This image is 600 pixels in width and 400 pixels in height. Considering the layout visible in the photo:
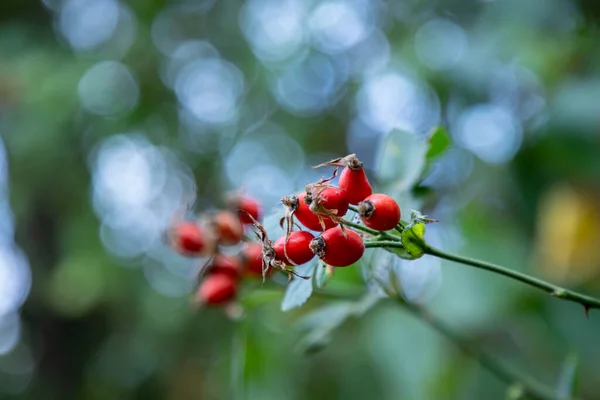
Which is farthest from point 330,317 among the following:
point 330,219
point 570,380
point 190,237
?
point 330,219

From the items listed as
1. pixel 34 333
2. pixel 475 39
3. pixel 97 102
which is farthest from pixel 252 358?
pixel 34 333

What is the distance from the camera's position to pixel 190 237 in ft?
3.46

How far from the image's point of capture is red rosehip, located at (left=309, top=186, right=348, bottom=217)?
2.04 feet

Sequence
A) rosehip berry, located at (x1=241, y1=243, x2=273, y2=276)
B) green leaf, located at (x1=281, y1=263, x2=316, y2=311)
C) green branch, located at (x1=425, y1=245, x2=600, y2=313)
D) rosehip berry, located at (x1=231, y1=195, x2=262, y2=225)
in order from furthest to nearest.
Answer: rosehip berry, located at (x1=241, y1=243, x2=273, y2=276), rosehip berry, located at (x1=231, y1=195, x2=262, y2=225), green leaf, located at (x1=281, y1=263, x2=316, y2=311), green branch, located at (x1=425, y1=245, x2=600, y2=313)

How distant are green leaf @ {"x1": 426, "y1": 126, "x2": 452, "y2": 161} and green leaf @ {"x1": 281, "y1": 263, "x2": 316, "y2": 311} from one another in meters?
0.32

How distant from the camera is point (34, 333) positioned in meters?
4.33

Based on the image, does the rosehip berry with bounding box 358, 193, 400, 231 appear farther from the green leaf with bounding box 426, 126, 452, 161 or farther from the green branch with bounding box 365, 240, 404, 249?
the green leaf with bounding box 426, 126, 452, 161

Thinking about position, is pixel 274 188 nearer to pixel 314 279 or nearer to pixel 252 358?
pixel 252 358

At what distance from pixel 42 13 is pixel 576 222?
2.87 metres

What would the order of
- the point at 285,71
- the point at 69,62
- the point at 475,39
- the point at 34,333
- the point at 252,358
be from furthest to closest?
the point at 34,333
the point at 285,71
the point at 69,62
the point at 475,39
the point at 252,358

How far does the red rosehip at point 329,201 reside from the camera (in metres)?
0.62

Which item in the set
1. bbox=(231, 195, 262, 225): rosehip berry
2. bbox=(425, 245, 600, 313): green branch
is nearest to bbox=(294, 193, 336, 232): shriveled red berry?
bbox=(425, 245, 600, 313): green branch

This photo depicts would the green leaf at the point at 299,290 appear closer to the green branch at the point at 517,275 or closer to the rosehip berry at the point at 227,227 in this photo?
the green branch at the point at 517,275

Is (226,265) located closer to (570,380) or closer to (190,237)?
(190,237)
